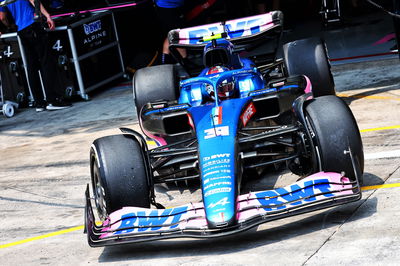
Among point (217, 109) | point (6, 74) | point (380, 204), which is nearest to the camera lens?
point (380, 204)

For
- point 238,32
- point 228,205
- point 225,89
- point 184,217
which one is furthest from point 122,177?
point 238,32

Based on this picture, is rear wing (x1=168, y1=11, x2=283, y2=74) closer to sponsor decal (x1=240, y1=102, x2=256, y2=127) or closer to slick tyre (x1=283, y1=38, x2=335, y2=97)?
slick tyre (x1=283, y1=38, x2=335, y2=97)

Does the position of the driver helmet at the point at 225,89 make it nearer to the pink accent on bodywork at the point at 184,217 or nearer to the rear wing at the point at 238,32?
the rear wing at the point at 238,32

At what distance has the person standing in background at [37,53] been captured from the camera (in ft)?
38.1

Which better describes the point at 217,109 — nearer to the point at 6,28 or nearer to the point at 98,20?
the point at 98,20

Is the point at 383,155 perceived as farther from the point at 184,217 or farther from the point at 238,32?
the point at 238,32

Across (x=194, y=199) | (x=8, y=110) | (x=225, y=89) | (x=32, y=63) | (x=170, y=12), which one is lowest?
(x=8, y=110)

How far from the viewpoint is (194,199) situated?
6.50m

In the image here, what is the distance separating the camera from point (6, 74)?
12.9 metres

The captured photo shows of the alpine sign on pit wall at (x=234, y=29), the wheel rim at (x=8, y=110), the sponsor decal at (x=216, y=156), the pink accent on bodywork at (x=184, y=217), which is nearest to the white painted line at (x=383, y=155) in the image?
the sponsor decal at (x=216, y=156)

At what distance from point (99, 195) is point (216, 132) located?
3.36 ft

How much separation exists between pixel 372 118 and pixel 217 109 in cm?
248

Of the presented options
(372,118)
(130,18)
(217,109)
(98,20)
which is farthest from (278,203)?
(130,18)

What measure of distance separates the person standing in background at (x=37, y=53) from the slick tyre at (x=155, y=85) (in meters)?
3.85
